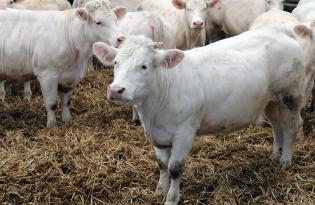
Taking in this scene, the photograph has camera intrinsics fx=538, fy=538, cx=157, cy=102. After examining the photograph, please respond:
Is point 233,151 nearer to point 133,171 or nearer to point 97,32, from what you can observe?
point 133,171

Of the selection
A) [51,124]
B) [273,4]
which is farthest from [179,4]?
[51,124]

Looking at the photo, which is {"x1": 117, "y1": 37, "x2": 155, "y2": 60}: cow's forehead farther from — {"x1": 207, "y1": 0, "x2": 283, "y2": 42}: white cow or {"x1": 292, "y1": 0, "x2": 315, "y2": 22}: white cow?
{"x1": 207, "y1": 0, "x2": 283, "y2": 42}: white cow

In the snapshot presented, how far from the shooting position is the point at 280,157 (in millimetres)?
5617

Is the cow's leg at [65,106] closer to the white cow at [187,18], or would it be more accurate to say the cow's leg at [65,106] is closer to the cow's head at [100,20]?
the cow's head at [100,20]

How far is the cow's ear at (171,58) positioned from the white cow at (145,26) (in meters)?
3.04

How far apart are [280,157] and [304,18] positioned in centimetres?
287

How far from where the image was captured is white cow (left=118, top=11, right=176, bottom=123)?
292 inches

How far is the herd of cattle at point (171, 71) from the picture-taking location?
4.41 metres

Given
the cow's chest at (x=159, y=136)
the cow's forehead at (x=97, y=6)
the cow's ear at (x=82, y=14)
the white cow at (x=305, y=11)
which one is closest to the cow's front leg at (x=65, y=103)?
the cow's ear at (x=82, y=14)

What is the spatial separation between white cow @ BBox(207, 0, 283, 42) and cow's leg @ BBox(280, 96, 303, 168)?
4194 millimetres

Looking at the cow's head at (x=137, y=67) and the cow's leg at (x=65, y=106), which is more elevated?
the cow's head at (x=137, y=67)


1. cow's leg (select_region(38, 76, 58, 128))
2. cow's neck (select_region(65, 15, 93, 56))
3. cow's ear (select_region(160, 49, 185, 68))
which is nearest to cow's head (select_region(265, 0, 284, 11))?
cow's neck (select_region(65, 15, 93, 56))

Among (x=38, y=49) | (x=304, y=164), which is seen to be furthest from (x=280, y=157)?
(x=38, y=49)

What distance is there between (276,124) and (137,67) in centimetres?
200
